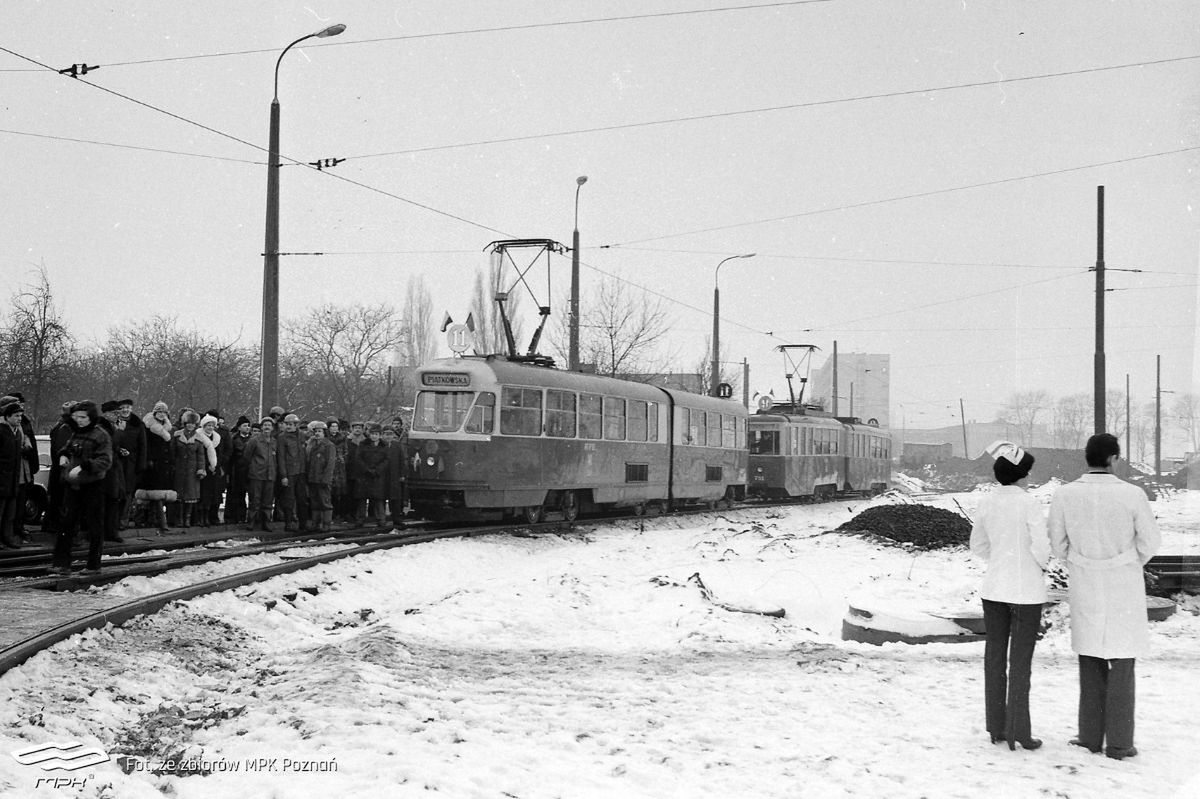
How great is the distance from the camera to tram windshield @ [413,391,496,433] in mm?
16359

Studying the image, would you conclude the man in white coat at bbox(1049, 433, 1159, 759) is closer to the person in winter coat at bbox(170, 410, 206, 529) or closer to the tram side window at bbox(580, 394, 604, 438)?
the person in winter coat at bbox(170, 410, 206, 529)

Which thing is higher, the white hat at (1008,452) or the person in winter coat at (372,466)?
the white hat at (1008,452)

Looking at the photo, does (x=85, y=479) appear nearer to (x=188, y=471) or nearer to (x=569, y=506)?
(x=188, y=471)

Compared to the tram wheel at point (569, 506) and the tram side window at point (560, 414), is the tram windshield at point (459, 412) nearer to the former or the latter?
the tram side window at point (560, 414)

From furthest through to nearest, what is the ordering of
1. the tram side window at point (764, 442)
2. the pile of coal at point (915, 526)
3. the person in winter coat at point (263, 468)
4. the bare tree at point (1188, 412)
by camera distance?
A: the bare tree at point (1188, 412), the tram side window at point (764, 442), the pile of coal at point (915, 526), the person in winter coat at point (263, 468)

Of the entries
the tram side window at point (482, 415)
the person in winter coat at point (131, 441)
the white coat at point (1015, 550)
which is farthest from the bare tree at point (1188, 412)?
the white coat at point (1015, 550)

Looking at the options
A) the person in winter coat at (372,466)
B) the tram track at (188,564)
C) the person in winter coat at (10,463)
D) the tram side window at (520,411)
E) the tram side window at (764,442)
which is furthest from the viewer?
the tram side window at (764,442)

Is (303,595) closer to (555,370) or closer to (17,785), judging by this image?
(17,785)

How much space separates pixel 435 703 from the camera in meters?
6.22

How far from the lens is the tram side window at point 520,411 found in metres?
16.6

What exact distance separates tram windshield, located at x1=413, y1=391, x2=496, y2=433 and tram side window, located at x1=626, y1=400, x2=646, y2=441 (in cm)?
432

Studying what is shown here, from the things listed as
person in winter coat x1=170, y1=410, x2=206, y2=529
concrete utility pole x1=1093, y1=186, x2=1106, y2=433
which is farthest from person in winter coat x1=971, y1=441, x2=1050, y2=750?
concrete utility pole x1=1093, y1=186, x2=1106, y2=433

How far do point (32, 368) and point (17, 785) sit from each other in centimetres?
2185

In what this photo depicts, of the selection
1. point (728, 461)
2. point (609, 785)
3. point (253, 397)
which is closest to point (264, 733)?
point (609, 785)
